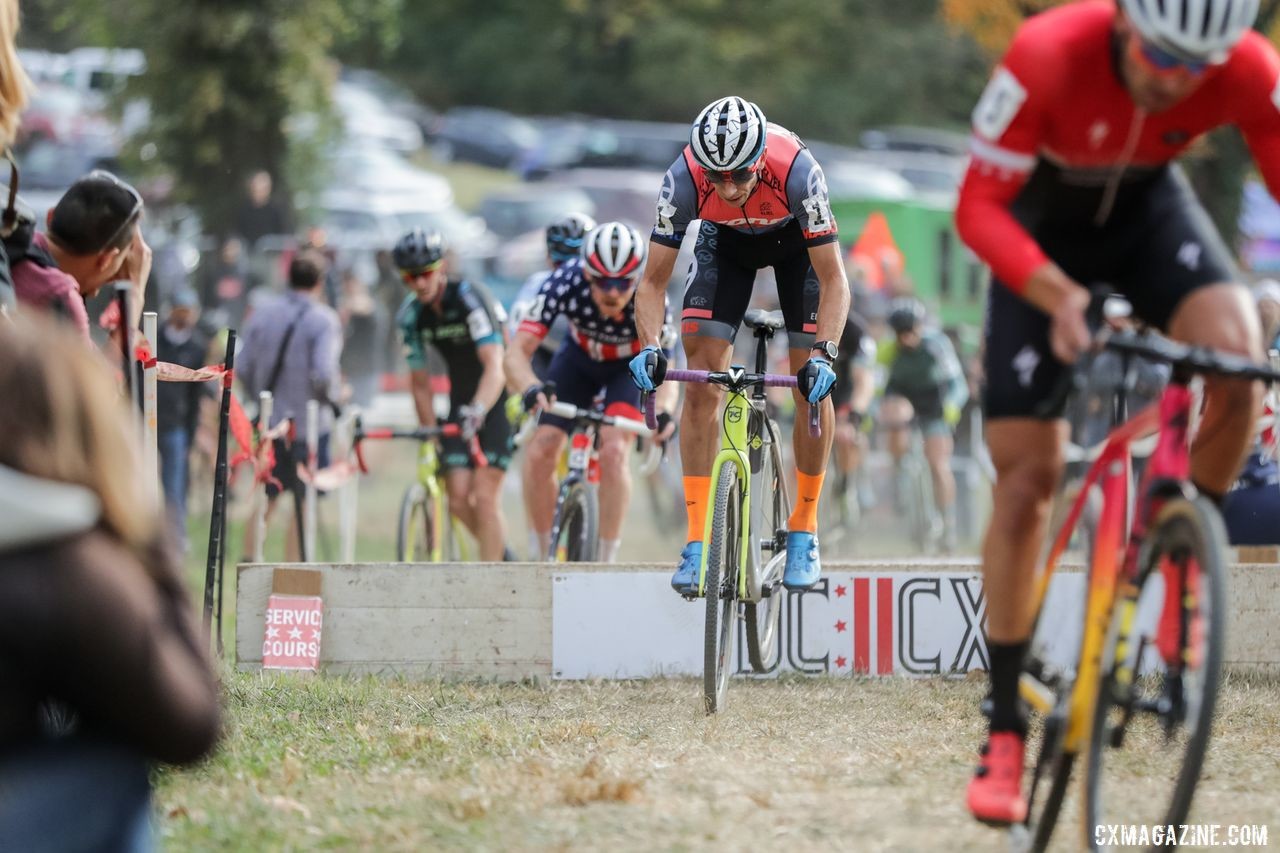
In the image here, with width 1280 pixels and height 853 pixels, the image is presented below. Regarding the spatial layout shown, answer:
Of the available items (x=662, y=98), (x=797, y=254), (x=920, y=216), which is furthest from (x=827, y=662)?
(x=662, y=98)

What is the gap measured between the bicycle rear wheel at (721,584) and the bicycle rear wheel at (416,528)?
449cm

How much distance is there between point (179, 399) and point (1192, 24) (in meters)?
11.2

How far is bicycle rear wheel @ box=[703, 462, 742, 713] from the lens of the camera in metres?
7.34

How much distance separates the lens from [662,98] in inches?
2072

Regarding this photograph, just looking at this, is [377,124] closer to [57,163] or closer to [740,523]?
[57,163]

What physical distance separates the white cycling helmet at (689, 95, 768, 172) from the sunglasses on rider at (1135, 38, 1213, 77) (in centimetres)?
295

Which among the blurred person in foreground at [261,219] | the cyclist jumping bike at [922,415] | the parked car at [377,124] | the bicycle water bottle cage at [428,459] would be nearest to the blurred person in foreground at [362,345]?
the blurred person in foreground at [261,219]

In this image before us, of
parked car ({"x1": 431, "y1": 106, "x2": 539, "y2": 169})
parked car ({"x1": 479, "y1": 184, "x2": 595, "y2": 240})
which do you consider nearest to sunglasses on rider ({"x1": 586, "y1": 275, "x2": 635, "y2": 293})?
parked car ({"x1": 479, "y1": 184, "x2": 595, "y2": 240})

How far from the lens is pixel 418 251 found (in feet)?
37.1

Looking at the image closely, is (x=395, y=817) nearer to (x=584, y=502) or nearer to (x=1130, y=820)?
(x=1130, y=820)

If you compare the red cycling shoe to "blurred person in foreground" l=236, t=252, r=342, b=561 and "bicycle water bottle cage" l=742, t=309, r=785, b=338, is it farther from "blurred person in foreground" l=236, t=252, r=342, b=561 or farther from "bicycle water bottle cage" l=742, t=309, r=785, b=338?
"blurred person in foreground" l=236, t=252, r=342, b=561

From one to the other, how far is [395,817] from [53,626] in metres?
2.44

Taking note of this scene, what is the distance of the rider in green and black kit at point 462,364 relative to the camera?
11406 millimetres

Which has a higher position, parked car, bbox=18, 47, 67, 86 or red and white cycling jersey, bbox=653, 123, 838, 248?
parked car, bbox=18, 47, 67, 86
